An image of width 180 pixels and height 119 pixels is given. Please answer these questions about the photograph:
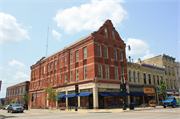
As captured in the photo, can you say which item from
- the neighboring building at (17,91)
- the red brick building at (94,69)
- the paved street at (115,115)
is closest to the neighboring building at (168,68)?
the red brick building at (94,69)

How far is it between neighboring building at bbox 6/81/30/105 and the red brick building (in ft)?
106

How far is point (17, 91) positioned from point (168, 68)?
216 feet

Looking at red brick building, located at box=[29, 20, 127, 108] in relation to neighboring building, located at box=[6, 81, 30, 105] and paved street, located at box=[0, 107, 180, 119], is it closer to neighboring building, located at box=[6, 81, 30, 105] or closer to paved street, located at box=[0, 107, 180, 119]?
paved street, located at box=[0, 107, 180, 119]

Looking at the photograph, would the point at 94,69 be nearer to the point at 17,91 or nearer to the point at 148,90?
the point at 148,90

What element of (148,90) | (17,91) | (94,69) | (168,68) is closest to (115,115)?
(94,69)

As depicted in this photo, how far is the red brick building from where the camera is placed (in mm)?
28625

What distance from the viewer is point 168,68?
49.0 metres

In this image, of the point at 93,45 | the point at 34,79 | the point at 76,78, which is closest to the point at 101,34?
the point at 93,45

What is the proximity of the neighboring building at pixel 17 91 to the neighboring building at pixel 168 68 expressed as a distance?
167ft

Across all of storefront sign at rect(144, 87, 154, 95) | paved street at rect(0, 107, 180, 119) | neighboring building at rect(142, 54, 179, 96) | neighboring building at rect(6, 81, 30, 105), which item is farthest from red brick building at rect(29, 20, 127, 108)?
neighboring building at rect(6, 81, 30, 105)

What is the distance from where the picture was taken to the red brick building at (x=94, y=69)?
28625 millimetres

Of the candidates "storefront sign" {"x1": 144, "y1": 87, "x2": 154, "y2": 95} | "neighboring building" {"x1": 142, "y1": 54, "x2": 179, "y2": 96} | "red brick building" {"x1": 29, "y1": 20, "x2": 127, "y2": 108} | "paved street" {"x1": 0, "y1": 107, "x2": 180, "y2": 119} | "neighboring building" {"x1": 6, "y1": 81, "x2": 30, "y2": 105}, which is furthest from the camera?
"neighboring building" {"x1": 6, "y1": 81, "x2": 30, "y2": 105}

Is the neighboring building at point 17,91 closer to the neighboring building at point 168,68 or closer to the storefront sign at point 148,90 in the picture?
the storefront sign at point 148,90

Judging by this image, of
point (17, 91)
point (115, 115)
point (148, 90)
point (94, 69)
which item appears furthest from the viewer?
point (17, 91)
